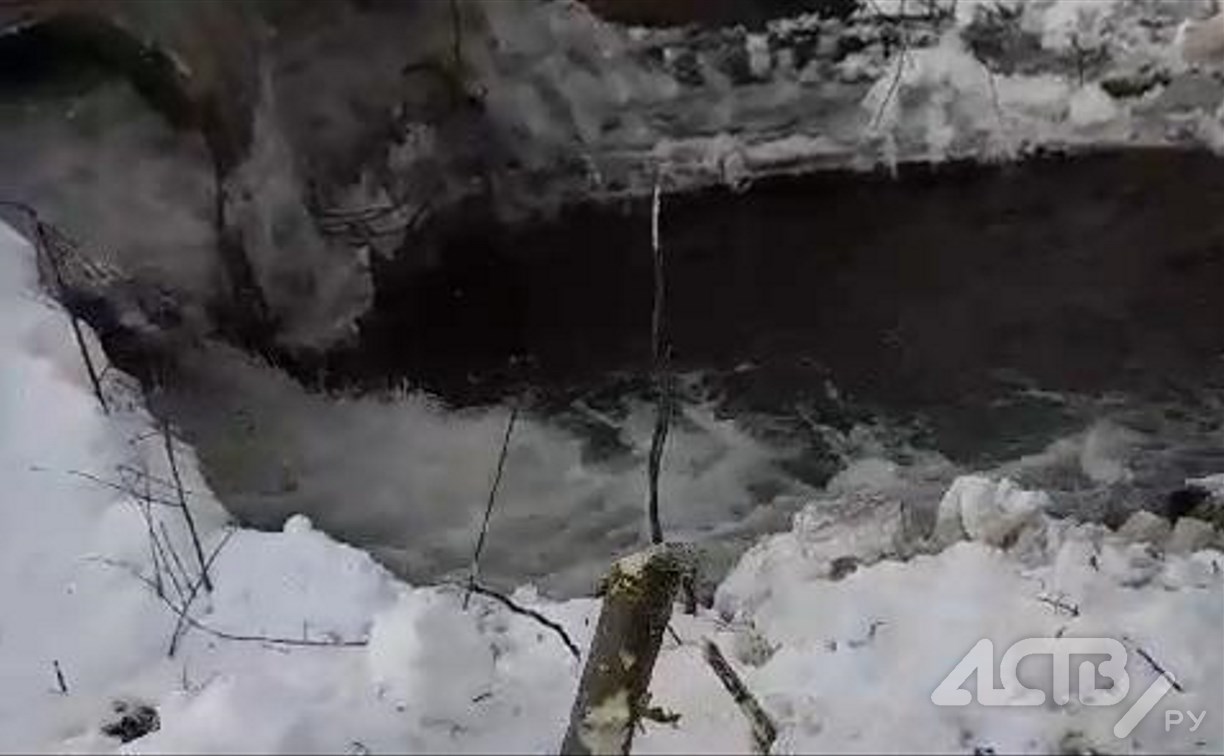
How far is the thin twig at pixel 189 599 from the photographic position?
16.0 feet

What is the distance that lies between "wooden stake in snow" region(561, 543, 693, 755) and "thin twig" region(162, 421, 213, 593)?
128 cm

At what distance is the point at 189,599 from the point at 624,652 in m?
1.48

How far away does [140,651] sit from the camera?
4887 mm

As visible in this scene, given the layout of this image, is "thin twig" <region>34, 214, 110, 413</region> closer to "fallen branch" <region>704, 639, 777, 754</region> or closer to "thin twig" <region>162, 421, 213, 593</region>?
"thin twig" <region>162, 421, 213, 593</region>

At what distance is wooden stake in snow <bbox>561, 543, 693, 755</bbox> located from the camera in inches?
155

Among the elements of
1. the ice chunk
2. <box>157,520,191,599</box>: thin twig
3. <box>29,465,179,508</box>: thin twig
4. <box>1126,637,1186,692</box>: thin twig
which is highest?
<box>1126,637,1186,692</box>: thin twig

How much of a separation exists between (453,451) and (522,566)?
0.78 meters

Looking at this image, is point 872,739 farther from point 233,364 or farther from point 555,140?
point 555,140

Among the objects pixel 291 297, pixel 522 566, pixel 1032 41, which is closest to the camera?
pixel 522 566

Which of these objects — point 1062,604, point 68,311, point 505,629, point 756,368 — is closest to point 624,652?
point 505,629

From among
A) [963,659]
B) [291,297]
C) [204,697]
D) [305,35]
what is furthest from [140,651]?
[305,35]

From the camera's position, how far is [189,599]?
16.5 ft

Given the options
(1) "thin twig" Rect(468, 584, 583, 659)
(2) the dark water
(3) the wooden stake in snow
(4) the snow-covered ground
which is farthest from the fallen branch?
(2) the dark water

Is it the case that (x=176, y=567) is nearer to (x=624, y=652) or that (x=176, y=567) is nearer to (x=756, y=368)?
(x=624, y=652)
